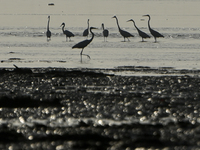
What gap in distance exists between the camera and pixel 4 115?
9758mm

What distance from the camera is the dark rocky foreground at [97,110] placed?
25.3 ft

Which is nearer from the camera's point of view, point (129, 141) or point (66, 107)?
point (129, 141)

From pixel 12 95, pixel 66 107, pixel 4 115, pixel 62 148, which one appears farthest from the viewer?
pixel 12 95

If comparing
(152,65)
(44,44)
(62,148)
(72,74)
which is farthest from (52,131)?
(44,44)

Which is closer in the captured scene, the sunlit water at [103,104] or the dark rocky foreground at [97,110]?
the dark rocky foreground at [97,110]

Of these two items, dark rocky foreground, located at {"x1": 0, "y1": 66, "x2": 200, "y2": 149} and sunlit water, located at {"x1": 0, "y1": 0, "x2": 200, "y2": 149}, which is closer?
dark rocky foreground, located at {"x1": 0, "y1": 66, "x2": 200, "y2": 149}

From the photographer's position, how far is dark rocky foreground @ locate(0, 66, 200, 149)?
25.3 feet

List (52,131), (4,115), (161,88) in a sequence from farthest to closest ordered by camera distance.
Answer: (161,88) → (4,115) → (52,131)

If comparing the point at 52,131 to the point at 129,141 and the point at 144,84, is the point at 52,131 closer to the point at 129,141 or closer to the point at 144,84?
the point at 129,141

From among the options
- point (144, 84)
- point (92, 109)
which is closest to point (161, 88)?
point (144, 84)

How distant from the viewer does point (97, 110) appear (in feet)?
33.6

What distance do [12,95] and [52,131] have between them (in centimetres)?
394

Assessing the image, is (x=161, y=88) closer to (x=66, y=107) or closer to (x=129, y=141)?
(x=66, y=107)

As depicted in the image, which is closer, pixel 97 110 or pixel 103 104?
pixel 97 110
